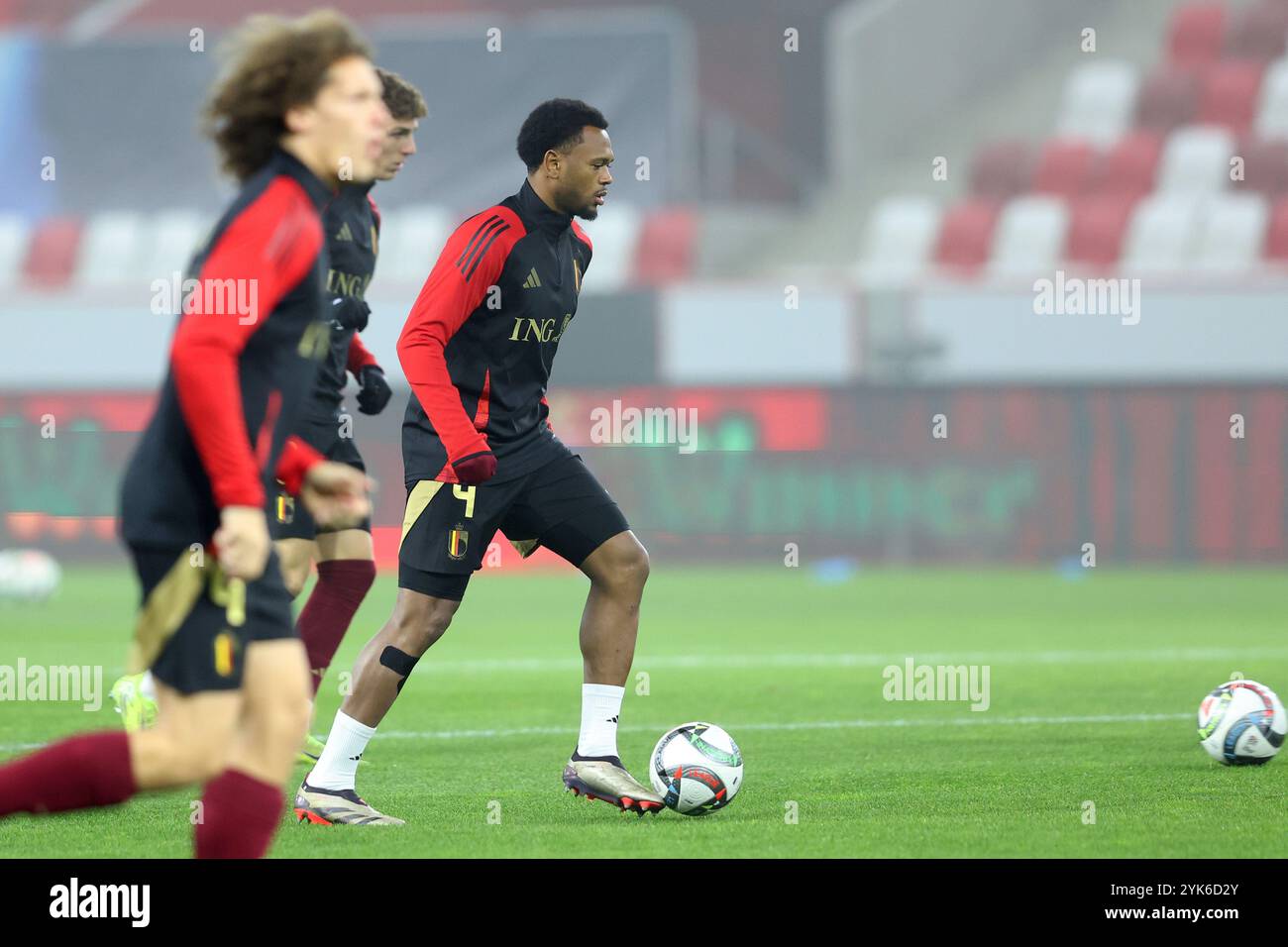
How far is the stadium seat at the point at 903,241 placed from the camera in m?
24.5

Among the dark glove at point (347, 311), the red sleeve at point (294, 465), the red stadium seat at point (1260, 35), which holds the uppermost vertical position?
the red stadium seat at point (1260, 35)

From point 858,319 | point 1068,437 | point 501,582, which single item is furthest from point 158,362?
point 1068,437

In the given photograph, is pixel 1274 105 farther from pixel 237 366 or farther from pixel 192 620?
pixel 192 620

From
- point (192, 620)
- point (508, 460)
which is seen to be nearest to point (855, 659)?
point (508, 460)

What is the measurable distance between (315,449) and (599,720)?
167 cm

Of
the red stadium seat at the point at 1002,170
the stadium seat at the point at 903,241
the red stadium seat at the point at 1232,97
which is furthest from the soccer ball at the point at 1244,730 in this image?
the red stadium seat at the point at 1232,97

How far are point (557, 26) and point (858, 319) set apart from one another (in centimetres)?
846

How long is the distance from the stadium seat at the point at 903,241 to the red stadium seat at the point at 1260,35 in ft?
14.8

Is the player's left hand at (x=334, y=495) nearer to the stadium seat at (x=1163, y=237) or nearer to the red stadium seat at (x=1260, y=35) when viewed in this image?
the stadium seat at (x=1163, y=237)

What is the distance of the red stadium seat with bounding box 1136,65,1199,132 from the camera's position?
2556 cm

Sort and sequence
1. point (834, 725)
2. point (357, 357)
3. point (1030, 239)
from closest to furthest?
point (357, 357) < point (834, 725) < point (1030, 239)

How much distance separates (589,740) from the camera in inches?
262

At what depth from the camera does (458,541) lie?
643 cm

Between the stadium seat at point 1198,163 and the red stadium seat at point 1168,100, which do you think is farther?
the red stadium seat at point 1168,100
